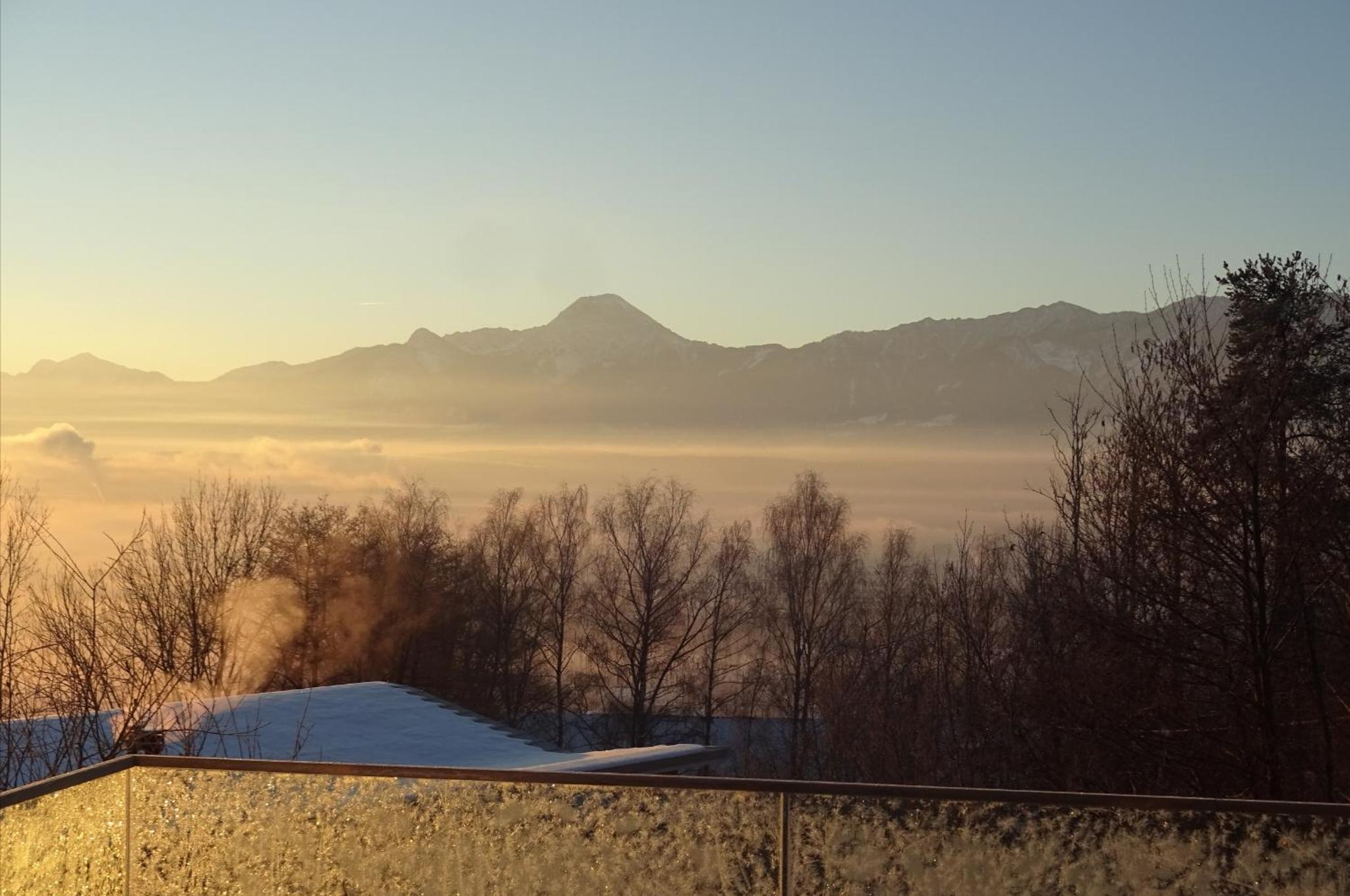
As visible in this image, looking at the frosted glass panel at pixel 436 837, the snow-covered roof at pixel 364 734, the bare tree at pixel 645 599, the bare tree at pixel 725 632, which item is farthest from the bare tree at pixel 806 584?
the frosted glass panel at pixel 436 837

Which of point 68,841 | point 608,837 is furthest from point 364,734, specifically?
point 608,837

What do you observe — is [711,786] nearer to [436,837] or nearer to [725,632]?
[436,837]

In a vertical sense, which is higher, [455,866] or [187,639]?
[455,866]

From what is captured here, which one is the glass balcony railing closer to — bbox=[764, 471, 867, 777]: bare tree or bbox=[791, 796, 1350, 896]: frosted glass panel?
bbox=[791, 796, 1350, 896]: frosted glass panel

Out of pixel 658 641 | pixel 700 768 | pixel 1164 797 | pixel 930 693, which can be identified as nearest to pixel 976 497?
pixel 930 693

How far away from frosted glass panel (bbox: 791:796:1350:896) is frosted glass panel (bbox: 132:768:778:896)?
172 mm

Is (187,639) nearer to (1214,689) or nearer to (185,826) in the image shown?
(1214,689)

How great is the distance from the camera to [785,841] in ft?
10.4

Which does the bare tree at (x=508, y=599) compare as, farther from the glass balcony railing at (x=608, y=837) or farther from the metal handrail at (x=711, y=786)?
the metal handrail at (x=711, y=786)

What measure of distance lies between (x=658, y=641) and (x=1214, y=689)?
2807 centimetres

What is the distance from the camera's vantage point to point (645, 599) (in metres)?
41.9

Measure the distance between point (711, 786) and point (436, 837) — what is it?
73 centimetres

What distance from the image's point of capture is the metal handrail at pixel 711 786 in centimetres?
292

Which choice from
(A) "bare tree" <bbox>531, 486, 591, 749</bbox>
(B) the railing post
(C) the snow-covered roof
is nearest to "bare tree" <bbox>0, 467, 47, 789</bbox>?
(C) the snow-covered roof
